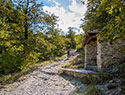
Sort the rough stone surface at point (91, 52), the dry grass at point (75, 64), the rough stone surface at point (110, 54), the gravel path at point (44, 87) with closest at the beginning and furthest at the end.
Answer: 1. the gravel path at point (44, 87)
2. the rough stone surface at point (110, 54)
3. the rough stone surface at point (91, 52)
4. the dry grass at point (75, 64)

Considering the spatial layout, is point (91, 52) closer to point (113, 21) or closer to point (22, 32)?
point (113, 21)

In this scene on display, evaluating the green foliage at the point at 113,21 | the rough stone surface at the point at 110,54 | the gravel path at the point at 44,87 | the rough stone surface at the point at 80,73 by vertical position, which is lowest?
the gravel path at the point at 44,87

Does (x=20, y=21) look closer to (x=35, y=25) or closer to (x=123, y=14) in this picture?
(x=35, y=25)

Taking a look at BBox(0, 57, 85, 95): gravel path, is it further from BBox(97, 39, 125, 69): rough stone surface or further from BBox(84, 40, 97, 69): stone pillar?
BBox(84, 40, 97, 69): stone pillar

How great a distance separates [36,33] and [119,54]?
7167 millimetres

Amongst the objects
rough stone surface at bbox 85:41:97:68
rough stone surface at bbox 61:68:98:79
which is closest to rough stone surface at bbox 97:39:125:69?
rough stone surface at bbox 61:68:98:79

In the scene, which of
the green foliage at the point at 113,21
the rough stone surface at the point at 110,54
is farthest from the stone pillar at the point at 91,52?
the green foliage at the point at 113,21

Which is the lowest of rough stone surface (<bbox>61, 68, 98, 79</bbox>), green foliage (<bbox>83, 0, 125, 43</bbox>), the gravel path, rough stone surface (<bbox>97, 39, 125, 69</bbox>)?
the gravel path

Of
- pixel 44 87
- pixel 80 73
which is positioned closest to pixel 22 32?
pixel 44 87

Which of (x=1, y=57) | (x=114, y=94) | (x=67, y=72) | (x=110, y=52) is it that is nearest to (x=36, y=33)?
(x=1, y=57)

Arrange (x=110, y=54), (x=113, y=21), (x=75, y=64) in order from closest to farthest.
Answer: (x=113, y=21) < (x=110, y=54) < (x=75, y=64)

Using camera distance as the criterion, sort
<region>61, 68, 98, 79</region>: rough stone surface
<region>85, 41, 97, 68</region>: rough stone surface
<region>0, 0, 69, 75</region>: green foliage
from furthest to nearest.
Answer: <region>85, 41, 97, 68</region>: rough stone surface → <region>0, 0, 69, 75</region>: green foliage → <region>61, 68, 98, 79</region>: rough stone surface

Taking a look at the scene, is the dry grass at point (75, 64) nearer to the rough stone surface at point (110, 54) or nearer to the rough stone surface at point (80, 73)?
the rough stone surface at point (80, 73)

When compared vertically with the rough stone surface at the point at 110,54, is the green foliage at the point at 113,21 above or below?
above
